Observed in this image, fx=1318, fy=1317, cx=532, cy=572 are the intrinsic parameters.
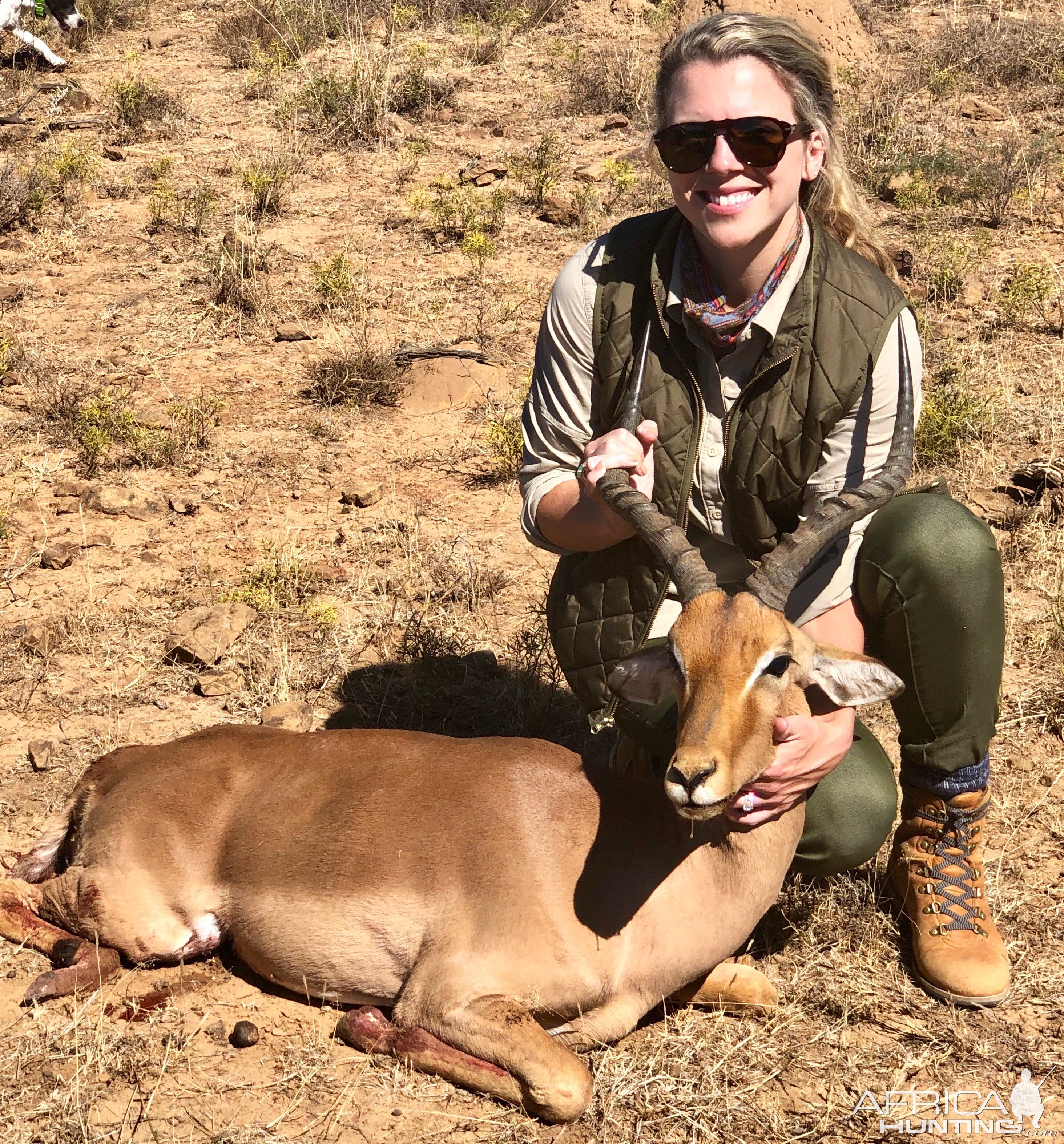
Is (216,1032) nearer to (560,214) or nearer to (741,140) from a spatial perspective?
(741,140)

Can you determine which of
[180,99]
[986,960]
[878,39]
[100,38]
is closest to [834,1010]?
[986,960]

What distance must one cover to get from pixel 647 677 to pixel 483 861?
828 mm

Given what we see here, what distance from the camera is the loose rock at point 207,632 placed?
5957mm

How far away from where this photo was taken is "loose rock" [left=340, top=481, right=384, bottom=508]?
7.22m

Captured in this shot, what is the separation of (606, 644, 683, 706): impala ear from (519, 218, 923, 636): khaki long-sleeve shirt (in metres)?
0.64

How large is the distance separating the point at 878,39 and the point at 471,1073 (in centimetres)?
1357

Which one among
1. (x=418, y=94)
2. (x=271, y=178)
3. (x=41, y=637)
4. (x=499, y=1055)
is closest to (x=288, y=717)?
(x=41, y=637)

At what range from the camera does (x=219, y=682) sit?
5.93 metres

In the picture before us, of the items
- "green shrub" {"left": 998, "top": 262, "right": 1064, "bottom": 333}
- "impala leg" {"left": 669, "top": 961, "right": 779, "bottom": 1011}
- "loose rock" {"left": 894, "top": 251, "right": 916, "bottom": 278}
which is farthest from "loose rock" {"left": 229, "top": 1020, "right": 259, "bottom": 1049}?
"loose rock" {"left": 894, "top": 251, "right": 916, "bottom": 278}

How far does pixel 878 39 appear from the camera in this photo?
14.6 metres

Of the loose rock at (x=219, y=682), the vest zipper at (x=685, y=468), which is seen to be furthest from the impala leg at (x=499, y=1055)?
the loose rock at (x=219, y=682)

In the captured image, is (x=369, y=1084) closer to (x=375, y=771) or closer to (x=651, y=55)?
(x=375, y=771)

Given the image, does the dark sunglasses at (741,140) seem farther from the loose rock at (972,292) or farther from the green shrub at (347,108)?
the green shrub at (347,108)

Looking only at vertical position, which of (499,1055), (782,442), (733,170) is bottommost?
(499,1055)
